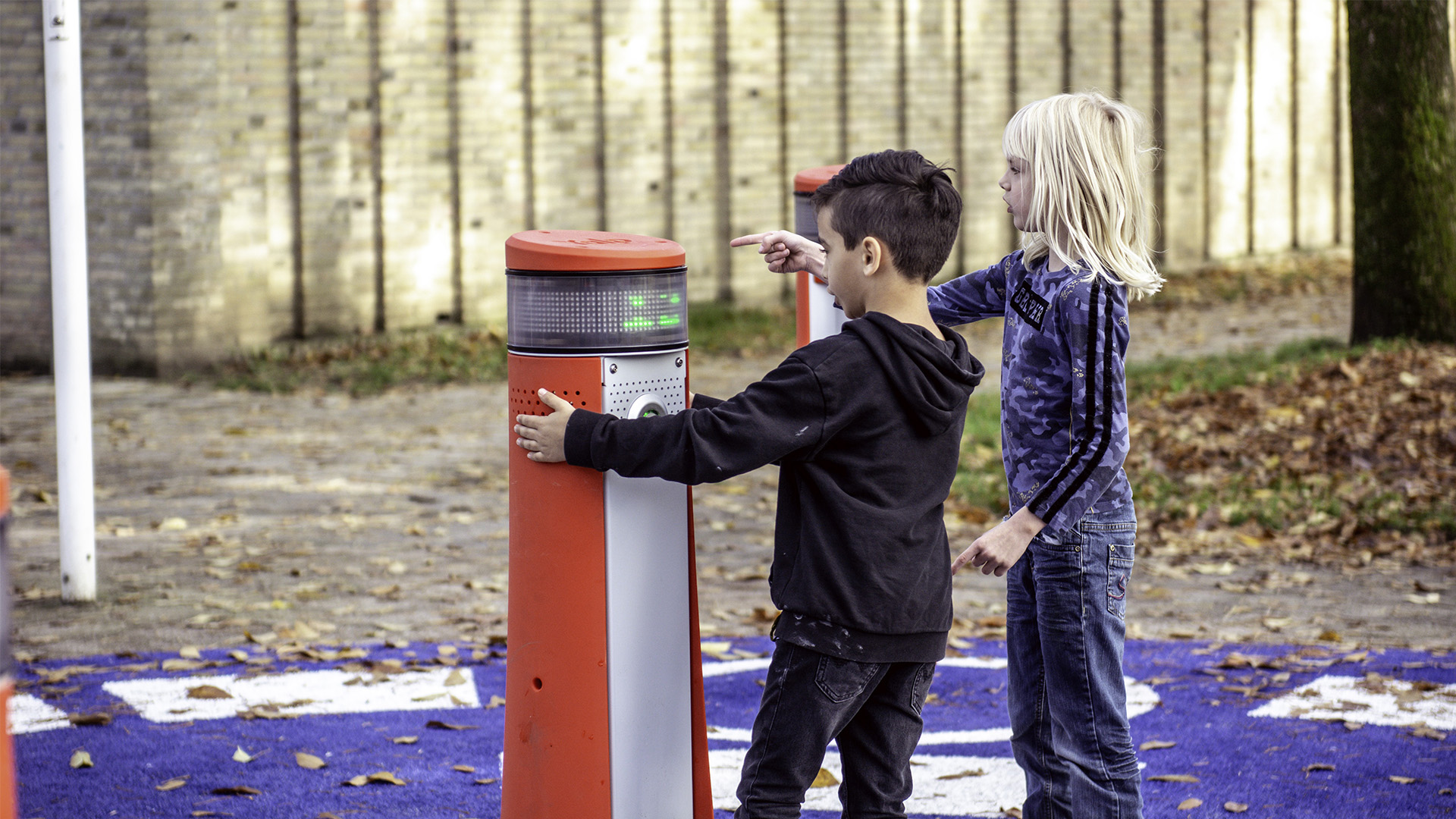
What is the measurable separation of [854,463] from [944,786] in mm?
1722

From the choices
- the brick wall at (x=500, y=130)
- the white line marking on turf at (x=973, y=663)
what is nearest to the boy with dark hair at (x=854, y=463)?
the white line marking on turf at (x=973, y=663)

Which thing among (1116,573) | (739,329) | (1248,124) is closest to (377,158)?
(739,329)

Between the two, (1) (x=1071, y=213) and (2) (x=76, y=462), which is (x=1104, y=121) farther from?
(2) (x=76, y=462)

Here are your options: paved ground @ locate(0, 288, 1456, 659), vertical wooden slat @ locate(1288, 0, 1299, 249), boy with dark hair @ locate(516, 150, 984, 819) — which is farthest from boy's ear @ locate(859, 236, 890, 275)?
vertical wooden slat @ locate(1288, 0, 1299, 249)

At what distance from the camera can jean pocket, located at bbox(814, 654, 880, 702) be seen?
9.59 ft

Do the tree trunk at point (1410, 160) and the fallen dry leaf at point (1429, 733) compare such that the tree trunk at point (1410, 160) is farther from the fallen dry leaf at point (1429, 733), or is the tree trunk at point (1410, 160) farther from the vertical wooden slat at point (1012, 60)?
the vertical wooden slat at point (1012, 60)

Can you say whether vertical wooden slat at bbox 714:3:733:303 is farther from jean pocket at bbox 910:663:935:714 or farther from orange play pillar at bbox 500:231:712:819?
jean pocket at bbox 910:663:935:714

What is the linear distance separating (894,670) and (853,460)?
0.44 m

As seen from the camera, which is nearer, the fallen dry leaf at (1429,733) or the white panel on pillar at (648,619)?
the white panel on pillar at (648,619)

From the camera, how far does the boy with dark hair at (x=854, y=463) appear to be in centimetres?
287

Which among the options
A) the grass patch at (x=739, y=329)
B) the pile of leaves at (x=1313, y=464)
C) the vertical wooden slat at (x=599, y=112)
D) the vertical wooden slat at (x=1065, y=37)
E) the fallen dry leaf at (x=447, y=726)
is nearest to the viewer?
the fallen dry leaf at (x=447, y=726)

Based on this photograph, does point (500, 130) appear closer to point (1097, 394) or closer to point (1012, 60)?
point (1012, 60)

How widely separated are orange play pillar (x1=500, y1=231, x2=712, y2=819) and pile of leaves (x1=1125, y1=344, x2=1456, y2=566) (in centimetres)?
469

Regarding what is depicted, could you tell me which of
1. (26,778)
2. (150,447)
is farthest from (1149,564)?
(150,447)
